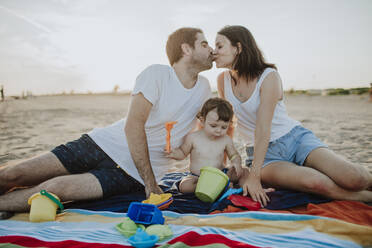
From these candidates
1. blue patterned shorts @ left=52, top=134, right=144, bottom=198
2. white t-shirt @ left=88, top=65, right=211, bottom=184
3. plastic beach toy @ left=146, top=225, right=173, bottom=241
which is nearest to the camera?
plastic beach toy @ left=146, top=225, right=173, bottom=241

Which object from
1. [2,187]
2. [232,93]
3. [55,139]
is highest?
[232,93]

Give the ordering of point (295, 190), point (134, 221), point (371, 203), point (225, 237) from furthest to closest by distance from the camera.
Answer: point (295, 190)
point (371, 203)
point (134, 221)
point (225, 237)

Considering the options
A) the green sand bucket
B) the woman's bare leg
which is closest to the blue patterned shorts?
the green sand bucket

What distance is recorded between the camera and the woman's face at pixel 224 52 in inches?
128

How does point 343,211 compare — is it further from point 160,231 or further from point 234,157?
point 160,231

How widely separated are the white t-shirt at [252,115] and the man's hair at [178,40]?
2.25 ft

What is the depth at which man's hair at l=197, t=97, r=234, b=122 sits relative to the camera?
3064 mm

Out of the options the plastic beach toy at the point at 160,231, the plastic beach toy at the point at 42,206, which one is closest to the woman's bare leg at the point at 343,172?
the plastic beach toy at the point at 160,231

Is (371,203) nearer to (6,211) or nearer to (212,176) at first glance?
(212,176)

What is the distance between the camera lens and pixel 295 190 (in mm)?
2936

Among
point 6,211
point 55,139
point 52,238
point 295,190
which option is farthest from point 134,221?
point 55,139

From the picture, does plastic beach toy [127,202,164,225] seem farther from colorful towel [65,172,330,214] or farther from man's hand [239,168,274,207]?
man's hand [239,168,274,207]

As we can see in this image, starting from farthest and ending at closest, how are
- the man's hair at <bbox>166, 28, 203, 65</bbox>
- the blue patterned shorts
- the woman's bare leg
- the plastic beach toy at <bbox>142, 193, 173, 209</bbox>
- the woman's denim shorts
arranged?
the man's hair at <bbox>166, 28, 203, 65</bbox> → the woman's denim shorts → the blue patterned shorts → the woman's bare leg → the plastic beach toy at <bbox>142, 193, 173, 209</bbox>

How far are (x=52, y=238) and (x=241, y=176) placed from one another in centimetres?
208
